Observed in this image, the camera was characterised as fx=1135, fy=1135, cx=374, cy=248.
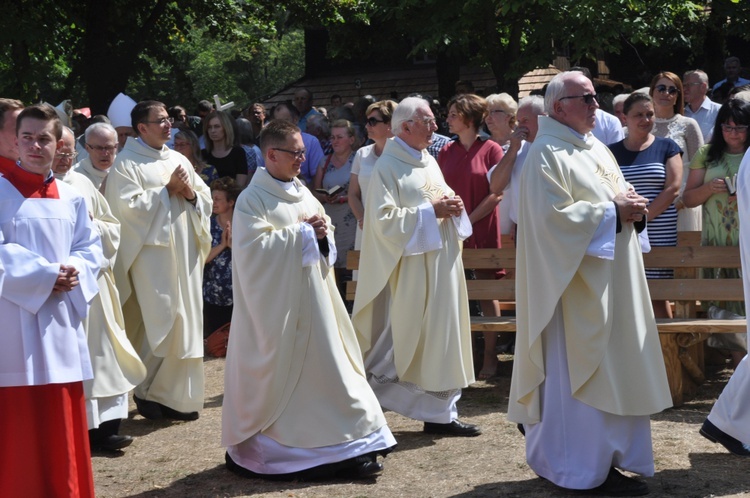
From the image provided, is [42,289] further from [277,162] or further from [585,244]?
[585,244]

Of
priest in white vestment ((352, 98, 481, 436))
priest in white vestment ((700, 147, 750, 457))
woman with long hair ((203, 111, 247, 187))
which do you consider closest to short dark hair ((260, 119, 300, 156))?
priest in white vestment ((352, 98, 481, 436))

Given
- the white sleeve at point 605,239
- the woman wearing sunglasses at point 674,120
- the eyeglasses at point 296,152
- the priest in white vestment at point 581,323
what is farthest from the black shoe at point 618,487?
the woman wearing sunglasses at point 674,120

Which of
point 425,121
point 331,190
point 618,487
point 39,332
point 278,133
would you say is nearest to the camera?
point 39,332

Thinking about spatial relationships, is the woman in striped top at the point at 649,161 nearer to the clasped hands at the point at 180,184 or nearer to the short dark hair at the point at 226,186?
the clasped hands at the point at 180,184

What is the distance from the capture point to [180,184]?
27.1ft

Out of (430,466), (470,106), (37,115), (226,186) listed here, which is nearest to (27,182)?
(37,115)

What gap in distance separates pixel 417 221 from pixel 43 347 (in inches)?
114

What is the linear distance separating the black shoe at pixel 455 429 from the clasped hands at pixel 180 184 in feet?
8.08

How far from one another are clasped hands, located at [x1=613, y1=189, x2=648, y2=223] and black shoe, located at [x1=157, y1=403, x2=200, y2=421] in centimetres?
385

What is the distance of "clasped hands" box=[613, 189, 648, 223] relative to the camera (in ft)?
19.7

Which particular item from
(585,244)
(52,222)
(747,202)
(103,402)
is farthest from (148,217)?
(747,202)

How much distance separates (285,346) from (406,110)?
205 cm

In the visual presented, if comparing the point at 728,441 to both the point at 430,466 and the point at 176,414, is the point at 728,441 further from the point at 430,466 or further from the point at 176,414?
the point at 176,414

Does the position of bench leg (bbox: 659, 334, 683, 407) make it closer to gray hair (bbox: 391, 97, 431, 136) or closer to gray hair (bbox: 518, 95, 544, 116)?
gray hair (bbox: 518, 95, 544, 116)
